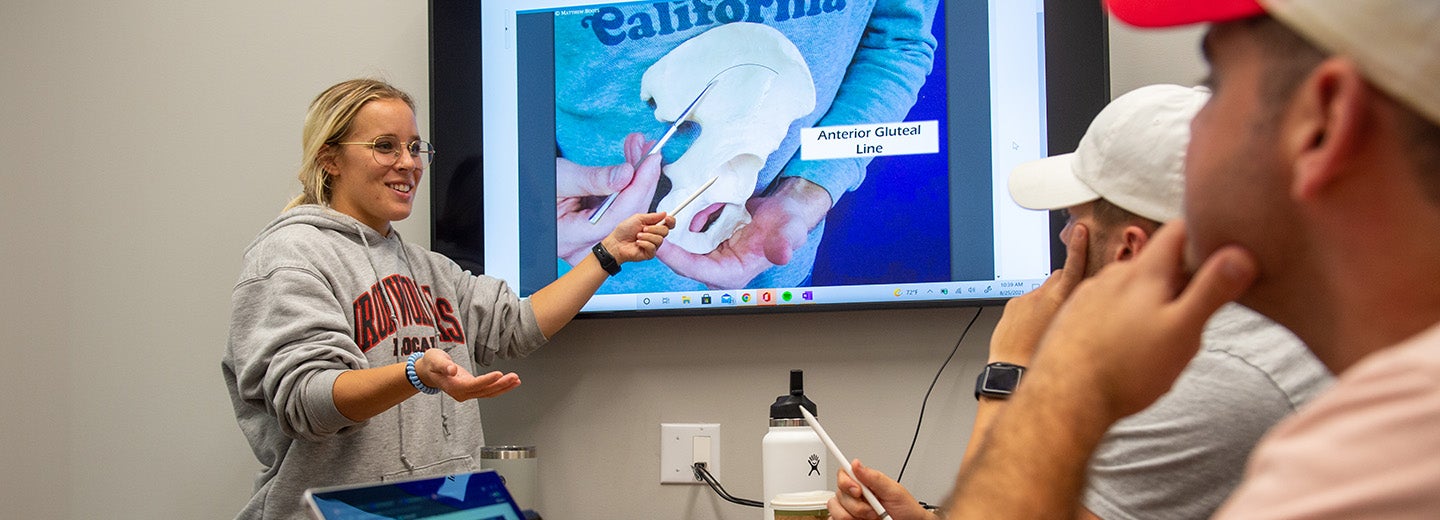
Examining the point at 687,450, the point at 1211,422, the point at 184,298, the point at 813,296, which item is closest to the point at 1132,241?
the point at 1211,422

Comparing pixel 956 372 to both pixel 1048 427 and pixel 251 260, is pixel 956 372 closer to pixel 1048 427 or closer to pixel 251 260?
pixel 251 260

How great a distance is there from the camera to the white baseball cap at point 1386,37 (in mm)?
531

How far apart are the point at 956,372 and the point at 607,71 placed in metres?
0.86

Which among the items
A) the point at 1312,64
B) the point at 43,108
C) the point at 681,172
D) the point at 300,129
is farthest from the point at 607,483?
the point at 1312,64

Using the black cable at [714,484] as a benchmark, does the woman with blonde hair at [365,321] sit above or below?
above

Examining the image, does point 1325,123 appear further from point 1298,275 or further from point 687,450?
point 687,450

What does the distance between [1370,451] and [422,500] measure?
3.28 ft

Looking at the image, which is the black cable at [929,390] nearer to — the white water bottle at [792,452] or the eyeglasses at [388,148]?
the white water bottle at [792,452]

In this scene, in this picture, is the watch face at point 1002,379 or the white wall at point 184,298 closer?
the watch face at point 1002,379

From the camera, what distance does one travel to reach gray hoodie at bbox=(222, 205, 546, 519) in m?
1.80

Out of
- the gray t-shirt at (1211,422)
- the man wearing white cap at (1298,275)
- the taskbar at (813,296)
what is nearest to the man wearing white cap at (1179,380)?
the gray t-shirt at (1211,422)

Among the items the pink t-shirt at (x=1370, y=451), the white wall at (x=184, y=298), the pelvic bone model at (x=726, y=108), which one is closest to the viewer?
the pink t-shirt at (x=1370, y=451)

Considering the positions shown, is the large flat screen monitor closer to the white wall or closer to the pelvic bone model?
the pelvic bone model

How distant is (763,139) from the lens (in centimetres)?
220
